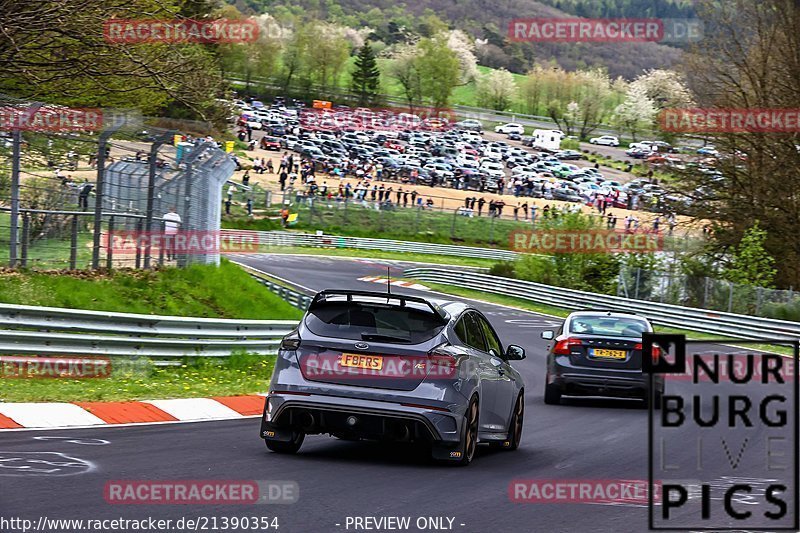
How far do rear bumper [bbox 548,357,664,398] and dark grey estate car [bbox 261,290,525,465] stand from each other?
273 inches

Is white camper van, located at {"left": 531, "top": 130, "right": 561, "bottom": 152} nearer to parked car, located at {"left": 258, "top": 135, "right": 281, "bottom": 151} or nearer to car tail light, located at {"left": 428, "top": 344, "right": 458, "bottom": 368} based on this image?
parked car, located at {"left": 258, "top": 135, "right": 281, "bottom": 151}

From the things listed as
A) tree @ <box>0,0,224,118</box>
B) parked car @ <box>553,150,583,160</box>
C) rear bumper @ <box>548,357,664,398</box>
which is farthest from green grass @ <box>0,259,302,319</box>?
parked car @ <box>553,150,583,160</box>

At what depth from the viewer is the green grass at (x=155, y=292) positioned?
16.6m

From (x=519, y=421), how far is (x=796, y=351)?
6.98m

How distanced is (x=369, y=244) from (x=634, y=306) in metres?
26.7

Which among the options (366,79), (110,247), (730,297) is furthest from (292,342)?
(366,79)

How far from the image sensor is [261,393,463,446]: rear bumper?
32.2ft

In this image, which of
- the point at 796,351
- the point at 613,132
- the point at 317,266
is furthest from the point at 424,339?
the point at 613,132

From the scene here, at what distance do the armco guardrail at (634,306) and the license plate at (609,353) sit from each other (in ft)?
54.7

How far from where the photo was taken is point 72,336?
15.0 meters

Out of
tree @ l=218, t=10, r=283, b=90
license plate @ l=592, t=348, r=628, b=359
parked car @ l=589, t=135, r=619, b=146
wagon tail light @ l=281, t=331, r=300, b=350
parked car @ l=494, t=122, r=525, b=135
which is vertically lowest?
license plate @ l=592, t=348, r=628, b=359

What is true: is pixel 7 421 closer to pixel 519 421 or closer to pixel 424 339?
pixel 424 339

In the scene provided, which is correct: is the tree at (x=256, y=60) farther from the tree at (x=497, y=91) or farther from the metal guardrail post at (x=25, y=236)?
the metal guardrail post at (x=25, y=236)

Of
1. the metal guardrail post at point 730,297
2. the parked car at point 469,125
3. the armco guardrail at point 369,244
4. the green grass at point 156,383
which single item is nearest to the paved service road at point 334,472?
the green grass at point 156,383
